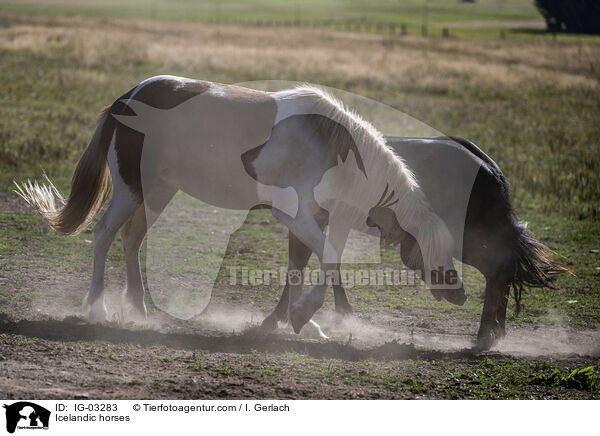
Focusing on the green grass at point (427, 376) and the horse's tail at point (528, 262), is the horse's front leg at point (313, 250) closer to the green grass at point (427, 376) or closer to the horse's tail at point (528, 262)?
the green grass at point (427, 376)

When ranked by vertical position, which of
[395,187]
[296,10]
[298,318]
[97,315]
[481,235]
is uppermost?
[296,10]

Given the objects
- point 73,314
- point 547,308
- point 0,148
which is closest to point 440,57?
point 0,148

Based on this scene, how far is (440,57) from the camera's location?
1131 inches

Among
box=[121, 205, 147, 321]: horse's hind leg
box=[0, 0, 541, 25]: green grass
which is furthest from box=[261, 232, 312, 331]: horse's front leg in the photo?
box=[0, 0, 541, 25]: green grass

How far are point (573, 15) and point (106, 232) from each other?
1591 cm

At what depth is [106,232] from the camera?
555 centimetres

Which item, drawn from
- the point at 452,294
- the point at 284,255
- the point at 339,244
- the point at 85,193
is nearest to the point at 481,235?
the point at 452,294

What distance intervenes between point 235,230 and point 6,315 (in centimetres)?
391

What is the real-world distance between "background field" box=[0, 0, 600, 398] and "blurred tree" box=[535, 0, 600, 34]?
5.44 feet

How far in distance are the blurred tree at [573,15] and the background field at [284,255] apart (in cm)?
166

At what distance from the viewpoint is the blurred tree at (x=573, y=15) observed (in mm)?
16766

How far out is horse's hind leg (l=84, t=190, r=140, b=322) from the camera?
5.50 m
